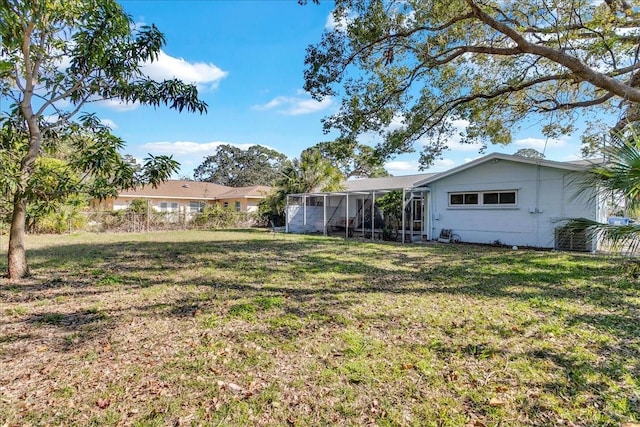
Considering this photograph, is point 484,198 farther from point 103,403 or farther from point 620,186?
point 103,403

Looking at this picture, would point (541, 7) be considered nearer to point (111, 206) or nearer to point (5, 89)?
point (5, 89)

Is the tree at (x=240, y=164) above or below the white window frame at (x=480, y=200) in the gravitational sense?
above

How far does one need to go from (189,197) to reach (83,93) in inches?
884

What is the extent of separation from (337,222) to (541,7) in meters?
14.6

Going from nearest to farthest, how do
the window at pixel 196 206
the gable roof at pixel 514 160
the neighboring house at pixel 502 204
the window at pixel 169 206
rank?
the gable roof at pixel 514 160
the neighboring house at pixel 502 204
the window at pixel 169 206
the window at pixel 196 206

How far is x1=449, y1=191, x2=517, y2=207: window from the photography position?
12703mm

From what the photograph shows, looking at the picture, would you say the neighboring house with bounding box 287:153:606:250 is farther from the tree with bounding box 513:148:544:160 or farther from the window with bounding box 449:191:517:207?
the tree with bounding box 513:148:544:160

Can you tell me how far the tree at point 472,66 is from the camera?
8.21 metres

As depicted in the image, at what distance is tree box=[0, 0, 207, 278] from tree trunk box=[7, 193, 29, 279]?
0.01 meters

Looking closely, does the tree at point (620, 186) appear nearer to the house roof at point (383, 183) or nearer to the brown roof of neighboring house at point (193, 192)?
the house roof at point (383, 183)

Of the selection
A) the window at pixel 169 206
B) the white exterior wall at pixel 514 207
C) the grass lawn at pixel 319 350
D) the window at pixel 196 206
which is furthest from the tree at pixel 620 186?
the window at pixel 196 206

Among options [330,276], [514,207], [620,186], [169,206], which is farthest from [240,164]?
[620,186]

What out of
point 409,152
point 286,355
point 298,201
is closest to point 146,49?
point 286,355

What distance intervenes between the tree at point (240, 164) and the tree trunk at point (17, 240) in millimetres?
46316
